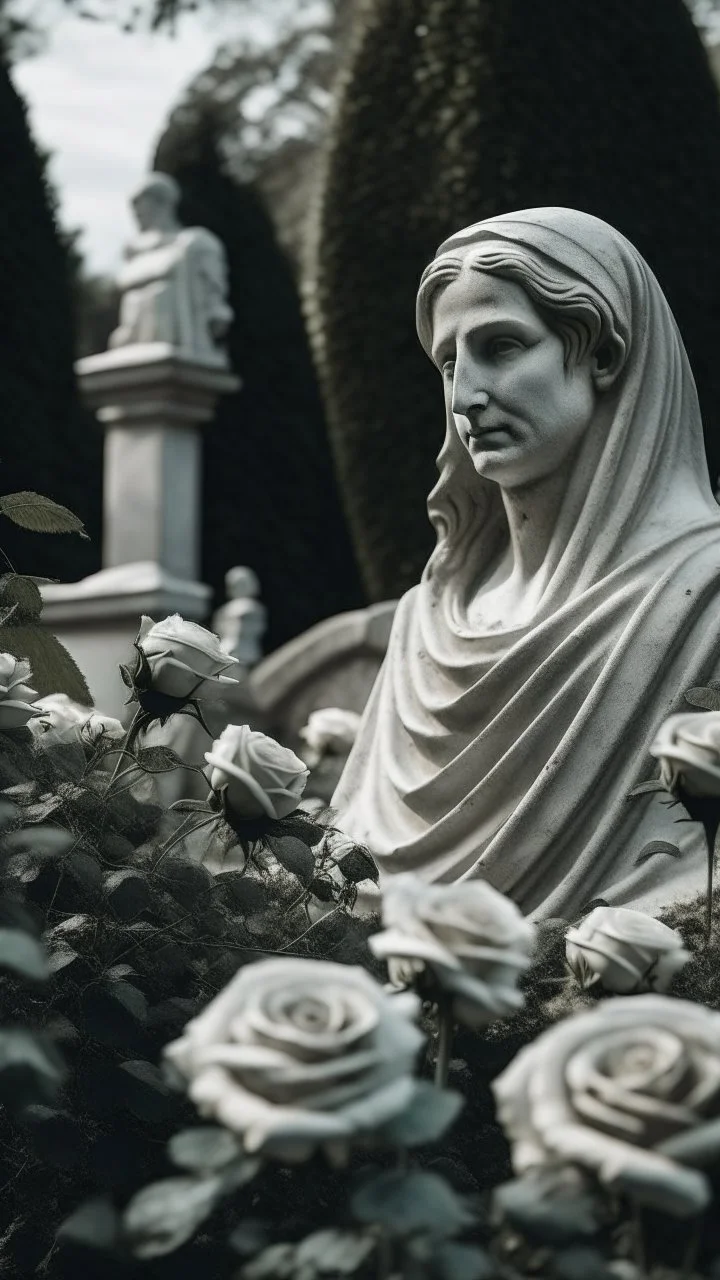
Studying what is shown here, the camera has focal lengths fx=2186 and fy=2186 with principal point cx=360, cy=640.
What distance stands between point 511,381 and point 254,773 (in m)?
1.59

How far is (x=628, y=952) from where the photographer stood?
2984 millimetres

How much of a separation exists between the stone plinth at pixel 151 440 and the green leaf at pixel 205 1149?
10419 millimetres

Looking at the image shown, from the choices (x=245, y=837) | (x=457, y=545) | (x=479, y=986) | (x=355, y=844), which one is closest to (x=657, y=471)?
(x=457, y=545)

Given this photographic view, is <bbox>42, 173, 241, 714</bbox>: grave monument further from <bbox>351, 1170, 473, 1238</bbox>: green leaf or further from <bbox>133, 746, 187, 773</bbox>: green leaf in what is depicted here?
<bbox>351, 1170, 473, 1238</bbox>: green leaf

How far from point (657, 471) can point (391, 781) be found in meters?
0.86

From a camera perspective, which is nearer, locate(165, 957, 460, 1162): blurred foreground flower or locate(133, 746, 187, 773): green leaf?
locate(165, 957, 460, 1162): blurred foreground flower

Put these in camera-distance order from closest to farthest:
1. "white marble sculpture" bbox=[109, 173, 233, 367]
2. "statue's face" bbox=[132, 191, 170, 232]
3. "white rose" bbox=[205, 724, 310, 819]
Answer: "white rose" bbox=[205, 724, 310, 819] → "white marble sculpture" bbox=[109, 173, 233, 367] → "statue's face" bbox=[132, 191, 170, 232]

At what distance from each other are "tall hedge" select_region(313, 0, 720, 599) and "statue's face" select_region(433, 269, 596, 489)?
523 centimetres

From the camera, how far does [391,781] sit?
4.62 m

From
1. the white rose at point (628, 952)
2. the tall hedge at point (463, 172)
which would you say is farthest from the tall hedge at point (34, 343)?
the white rose at point (628, 952)

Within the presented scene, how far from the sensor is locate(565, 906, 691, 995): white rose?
296 centimetres

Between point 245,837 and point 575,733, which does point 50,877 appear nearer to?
point 245,837

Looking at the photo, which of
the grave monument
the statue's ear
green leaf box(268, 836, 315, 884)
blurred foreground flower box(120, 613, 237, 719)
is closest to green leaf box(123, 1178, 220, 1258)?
green leaf box(268, 836, 315, 884)

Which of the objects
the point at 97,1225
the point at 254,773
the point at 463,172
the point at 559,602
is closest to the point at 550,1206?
the point at 97,1225
